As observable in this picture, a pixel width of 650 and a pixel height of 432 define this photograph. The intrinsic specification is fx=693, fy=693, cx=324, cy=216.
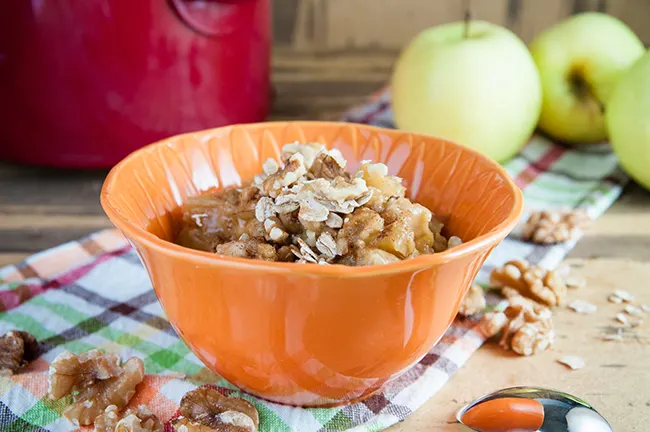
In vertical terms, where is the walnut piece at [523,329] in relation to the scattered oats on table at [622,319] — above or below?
above

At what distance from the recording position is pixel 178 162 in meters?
0.82

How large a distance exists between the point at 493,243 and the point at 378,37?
5.26 ft

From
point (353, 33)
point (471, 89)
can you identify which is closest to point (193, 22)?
point (471, 89)

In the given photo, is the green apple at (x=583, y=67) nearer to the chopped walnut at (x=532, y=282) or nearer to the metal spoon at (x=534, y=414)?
the chopped walnut at (x=532, y=282)

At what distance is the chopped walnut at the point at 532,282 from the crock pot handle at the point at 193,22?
2.00 ft

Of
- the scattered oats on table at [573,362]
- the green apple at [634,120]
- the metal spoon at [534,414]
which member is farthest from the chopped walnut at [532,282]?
the green apple at [634,120]

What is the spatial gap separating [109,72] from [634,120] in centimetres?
88

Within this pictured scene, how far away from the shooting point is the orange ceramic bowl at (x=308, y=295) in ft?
1.86

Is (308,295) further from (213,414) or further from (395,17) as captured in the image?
(395,17)

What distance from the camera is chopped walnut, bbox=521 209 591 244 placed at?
1062 millimetres

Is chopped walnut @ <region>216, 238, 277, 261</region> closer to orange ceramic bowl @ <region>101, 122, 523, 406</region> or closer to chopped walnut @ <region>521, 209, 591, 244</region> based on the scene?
orange ceramic bowl @ <region>101, 122, 523, 406</region>

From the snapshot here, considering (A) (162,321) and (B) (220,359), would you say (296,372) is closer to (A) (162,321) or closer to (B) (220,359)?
(B) (220,359)

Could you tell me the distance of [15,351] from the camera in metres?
0.76

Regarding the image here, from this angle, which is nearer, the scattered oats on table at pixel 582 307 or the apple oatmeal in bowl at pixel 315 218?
the apple oatmeal in bowl at pixel 315 218
